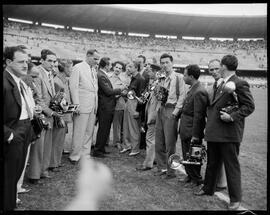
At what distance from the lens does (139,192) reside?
4535 mm

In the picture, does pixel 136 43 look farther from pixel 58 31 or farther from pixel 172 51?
pixel 58 31

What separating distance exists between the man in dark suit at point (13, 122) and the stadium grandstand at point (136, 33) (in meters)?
31.6

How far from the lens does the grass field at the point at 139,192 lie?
13.2ft

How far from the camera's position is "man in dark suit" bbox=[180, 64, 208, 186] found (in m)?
4.57

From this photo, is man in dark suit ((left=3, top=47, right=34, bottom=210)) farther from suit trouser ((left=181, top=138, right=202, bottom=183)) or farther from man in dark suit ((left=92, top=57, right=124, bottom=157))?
man in dark suit ((left=92, top=57, right=124, bottom=157))

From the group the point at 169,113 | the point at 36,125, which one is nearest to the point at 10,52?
the point at 36,125

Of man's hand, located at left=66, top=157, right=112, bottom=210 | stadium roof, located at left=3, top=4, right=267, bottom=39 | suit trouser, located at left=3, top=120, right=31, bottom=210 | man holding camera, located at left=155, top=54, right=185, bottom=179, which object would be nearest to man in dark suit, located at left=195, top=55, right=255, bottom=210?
man holding camera, located at left=155, top=54, right=185, bottom=179

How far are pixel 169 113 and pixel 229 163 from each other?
1543mm

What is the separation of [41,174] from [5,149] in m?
1.92

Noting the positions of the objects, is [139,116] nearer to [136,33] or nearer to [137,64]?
[137,64]

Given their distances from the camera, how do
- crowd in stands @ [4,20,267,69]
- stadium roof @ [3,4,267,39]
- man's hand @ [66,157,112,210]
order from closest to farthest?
man's hand @ [66,157,112,210]
crowd in stands @ [4,20,267,69]
stadium roof @ [3,4,267,39]

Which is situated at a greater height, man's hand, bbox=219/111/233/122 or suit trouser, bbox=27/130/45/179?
man's hand, bbox=219/111/233/122

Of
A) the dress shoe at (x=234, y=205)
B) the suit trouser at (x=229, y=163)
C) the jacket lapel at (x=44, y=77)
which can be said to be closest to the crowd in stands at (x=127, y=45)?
the jacket lapel at (x=44, y=77)

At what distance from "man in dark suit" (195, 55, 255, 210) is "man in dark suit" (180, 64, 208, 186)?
0.32 m
